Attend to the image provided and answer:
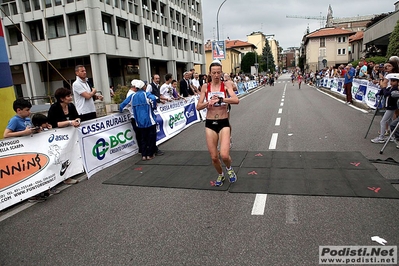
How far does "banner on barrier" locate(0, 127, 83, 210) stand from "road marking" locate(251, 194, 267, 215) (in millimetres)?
3697

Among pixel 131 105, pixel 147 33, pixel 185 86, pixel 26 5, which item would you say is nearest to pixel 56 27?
pixel 26 5

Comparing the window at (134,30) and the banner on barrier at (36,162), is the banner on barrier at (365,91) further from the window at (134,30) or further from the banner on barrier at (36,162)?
the window at (134,30)

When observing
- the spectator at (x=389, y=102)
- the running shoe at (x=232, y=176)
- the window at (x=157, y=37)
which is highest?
the window at (x=157, y=37)

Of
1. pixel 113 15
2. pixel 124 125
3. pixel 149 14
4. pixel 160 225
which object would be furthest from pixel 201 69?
pixel 160 225

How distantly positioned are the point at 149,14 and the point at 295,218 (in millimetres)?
33729


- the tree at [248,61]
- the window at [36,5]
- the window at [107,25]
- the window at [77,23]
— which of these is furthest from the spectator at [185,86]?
the tree at [248,61]

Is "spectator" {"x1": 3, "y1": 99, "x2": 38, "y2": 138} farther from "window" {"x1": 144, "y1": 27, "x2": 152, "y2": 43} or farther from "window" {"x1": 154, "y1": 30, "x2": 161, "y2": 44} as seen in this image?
"window" {"x1": 154, "y1": 30, "x2": 161, "y2": 44}

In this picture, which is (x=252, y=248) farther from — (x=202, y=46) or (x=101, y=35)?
(x=202, y=46)

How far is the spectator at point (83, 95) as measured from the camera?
664cm

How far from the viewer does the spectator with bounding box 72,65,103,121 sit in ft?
21.8

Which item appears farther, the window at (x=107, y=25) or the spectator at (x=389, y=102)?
the window at (x=107, y=25)

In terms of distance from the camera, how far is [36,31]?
90.9 ft

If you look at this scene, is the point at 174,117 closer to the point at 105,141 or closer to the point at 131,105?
the point at 131,105

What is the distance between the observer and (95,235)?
370 cm
